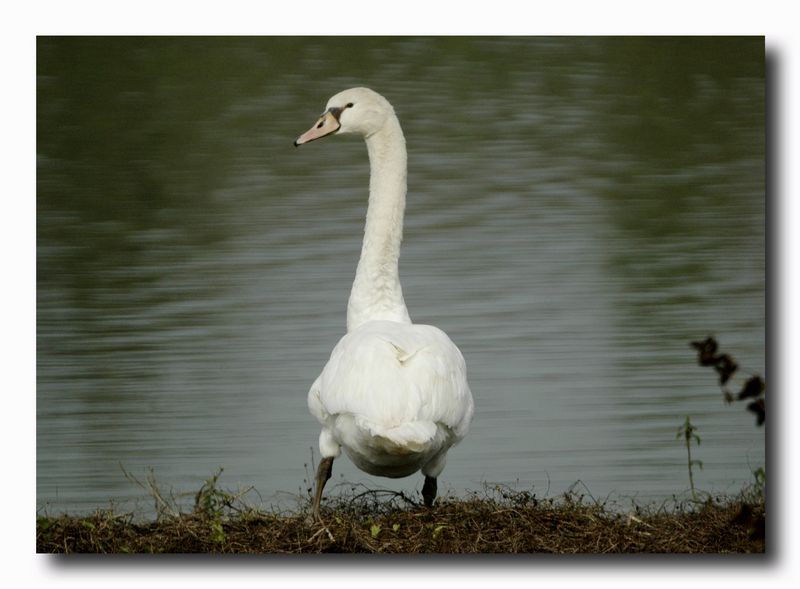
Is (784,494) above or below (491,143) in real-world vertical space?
below

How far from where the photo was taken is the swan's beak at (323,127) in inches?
309

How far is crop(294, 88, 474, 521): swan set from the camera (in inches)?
263

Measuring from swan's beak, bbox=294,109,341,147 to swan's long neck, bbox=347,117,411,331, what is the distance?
26cm

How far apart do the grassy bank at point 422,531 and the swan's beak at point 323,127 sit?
1.87 meters

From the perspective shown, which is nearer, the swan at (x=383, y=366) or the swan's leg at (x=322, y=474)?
the swan at (x=383, y=366)

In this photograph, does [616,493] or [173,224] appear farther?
[173,224]

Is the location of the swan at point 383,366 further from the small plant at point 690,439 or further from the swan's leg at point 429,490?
the small plant at point 690,439

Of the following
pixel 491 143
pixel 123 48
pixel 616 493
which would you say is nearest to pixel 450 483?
pixel 616 493

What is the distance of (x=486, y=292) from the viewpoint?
862cm

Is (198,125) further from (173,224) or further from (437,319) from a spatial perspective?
(437,319)

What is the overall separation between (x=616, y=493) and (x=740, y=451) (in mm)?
650

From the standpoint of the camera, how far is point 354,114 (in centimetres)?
806

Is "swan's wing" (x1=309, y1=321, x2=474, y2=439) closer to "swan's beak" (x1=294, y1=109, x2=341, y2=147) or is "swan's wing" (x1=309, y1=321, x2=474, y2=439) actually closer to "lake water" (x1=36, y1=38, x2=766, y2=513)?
"lake water" (x1=36, y1=38, x2=766, y2=513)

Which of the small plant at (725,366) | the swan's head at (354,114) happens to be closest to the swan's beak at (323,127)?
the swan's head at (354,114)
